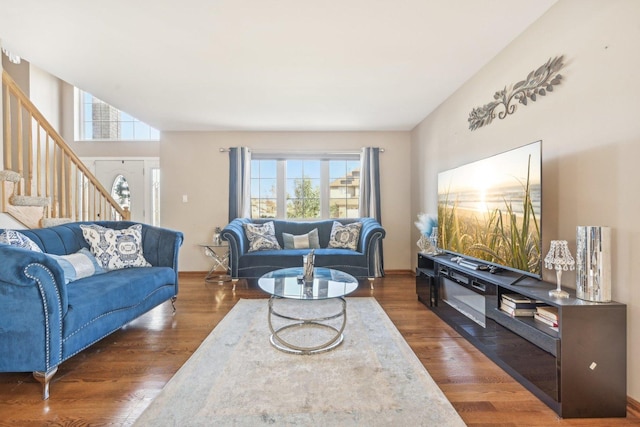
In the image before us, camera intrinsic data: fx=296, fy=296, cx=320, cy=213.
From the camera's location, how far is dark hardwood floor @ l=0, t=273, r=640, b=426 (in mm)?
1467

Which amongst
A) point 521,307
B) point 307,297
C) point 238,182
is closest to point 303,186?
point 238,182

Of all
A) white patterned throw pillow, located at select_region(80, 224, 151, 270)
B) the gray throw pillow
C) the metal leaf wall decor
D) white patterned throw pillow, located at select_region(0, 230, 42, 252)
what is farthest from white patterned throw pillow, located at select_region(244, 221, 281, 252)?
the metal leaf wall decor

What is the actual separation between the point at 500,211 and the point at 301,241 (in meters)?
2.65

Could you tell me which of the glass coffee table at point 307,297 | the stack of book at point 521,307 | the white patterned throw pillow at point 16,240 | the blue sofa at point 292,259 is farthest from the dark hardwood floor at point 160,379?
the blue sofa at point 292,259

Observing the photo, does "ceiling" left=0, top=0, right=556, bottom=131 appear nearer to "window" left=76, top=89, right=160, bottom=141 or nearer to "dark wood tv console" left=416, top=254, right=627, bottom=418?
"dark wood tv console" left=416, top=254, right=627, bottom=418

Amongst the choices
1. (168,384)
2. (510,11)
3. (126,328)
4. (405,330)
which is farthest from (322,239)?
(510,11)

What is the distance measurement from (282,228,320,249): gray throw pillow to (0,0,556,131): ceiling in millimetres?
1753

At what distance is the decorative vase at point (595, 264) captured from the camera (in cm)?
146

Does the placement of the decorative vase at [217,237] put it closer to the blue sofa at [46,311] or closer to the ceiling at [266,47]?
the ceiling at [266,47]

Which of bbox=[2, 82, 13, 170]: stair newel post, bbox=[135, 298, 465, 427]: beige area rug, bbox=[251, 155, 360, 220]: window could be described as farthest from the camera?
bbox=[251, 155, 360, 220]: window

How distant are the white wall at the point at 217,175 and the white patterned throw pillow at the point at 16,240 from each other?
8.46 feet

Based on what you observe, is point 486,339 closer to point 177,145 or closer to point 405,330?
point 405,330

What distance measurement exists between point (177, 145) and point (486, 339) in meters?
4.78

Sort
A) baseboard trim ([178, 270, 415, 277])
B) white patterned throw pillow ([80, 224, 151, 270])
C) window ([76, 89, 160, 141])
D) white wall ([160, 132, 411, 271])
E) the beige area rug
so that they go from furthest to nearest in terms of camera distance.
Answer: window ([76, 89, 160, 141]) < white wall ([160, 132, 411, 271]) < baseboard trim ([178, 270, 415, 277]) < white patterned throw pillow ([80, 224, 151, 270]) < the beige area rug
